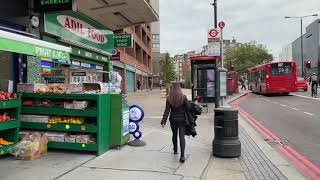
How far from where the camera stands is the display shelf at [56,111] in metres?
8.82

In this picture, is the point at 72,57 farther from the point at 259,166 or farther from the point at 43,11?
the point at 259,166

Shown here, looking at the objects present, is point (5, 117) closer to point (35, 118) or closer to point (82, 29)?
point (35, 118)

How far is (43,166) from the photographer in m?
7.75

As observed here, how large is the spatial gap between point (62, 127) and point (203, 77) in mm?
13855

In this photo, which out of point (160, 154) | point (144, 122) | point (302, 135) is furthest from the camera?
point (144, 122)

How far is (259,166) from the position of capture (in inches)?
321

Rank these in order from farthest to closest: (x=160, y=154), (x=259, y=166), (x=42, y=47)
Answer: (x=160, y=154) < (x=259, y=166) < (x=42, y=47)

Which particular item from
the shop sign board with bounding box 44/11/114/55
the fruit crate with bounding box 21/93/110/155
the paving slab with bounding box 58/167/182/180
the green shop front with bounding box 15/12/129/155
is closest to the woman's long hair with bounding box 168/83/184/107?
the green shop front with bounding box 15/12/129/155

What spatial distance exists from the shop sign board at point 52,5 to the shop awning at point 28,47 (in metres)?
2.40

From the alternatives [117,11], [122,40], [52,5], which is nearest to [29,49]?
[52,5]

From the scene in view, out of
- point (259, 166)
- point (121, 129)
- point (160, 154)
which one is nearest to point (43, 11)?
point (121, 129)

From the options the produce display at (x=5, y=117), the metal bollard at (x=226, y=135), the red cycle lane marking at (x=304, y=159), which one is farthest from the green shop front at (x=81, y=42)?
the red cycle lane marking at (x=304, y=159)

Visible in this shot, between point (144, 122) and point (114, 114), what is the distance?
6.52 metres

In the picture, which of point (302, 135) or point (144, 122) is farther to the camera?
point (144, 122)
